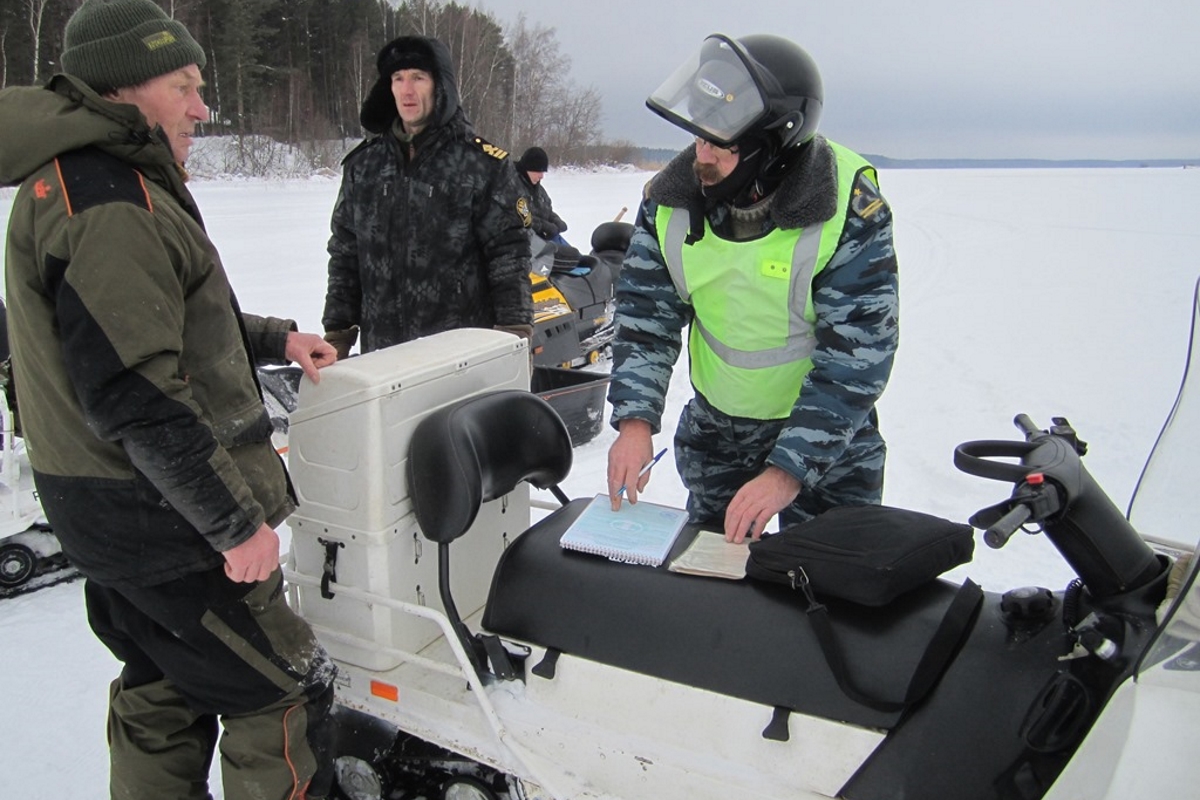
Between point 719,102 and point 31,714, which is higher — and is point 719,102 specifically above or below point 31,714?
above

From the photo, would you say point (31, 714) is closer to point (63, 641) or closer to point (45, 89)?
point (63, 641)

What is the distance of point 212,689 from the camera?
5.45 feet

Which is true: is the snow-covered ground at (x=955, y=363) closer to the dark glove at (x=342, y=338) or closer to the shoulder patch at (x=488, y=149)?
the dark glove at (x=342, y=338)

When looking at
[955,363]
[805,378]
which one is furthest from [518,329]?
[955,363]

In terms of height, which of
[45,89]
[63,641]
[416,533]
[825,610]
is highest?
[45,89]

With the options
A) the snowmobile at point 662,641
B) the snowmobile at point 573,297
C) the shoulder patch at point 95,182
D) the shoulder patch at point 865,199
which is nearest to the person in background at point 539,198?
the snowmobile at point 573,297

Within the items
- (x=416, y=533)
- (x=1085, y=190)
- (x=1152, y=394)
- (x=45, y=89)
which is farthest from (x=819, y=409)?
(x=1085, y=190)

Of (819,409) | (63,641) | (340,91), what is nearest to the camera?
(819,409)

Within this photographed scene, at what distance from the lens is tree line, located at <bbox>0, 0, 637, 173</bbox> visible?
85.1 ft

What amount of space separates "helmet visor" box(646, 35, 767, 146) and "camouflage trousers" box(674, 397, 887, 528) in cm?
65

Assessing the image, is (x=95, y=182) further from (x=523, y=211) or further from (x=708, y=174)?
(x=523, y=211)

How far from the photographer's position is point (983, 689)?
1.34 metres

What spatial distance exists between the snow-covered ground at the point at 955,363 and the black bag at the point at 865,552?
1.62 metres

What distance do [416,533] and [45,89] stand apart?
3.53ft
